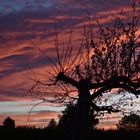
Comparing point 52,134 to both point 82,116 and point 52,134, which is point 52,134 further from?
point 82,116

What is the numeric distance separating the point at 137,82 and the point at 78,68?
9.61 ft

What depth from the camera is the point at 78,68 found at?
23.8m

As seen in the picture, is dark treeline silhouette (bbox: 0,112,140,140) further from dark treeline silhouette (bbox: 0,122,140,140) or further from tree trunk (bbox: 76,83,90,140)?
tree trunk (bbox: 76,83,90,140)

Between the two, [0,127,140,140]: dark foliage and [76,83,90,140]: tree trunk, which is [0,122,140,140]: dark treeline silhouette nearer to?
[0,127,140,140]: dark foliage

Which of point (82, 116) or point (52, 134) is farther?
point (52, 134)

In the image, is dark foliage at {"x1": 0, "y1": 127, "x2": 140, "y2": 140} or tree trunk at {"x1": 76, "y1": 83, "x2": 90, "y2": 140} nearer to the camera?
tree trunk at {"x1": 76, "y1": 83, "x2": 90, "y2": 140}

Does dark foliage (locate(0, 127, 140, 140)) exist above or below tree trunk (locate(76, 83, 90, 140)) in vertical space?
above

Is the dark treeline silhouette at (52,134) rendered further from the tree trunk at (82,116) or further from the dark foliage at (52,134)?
the tree trunk at (82,116)

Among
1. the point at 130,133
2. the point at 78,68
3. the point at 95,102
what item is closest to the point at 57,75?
the point at 78,68

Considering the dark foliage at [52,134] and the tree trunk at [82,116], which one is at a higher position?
the dark foliage at [52,134]

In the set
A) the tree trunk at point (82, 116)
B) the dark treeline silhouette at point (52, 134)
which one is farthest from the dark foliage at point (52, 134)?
the tree trunk at point (82, 116)

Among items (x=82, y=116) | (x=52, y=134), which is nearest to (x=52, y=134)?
(x=52, y=134)

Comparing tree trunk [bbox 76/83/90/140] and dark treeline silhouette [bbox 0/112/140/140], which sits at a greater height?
dark treeline silhouette [bbox 0/112/140/140]

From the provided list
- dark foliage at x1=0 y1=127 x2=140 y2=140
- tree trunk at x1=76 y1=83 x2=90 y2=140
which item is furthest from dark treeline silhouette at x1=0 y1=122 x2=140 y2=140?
tree trunk at x1=76 y1=83 x2=90 y2=140
